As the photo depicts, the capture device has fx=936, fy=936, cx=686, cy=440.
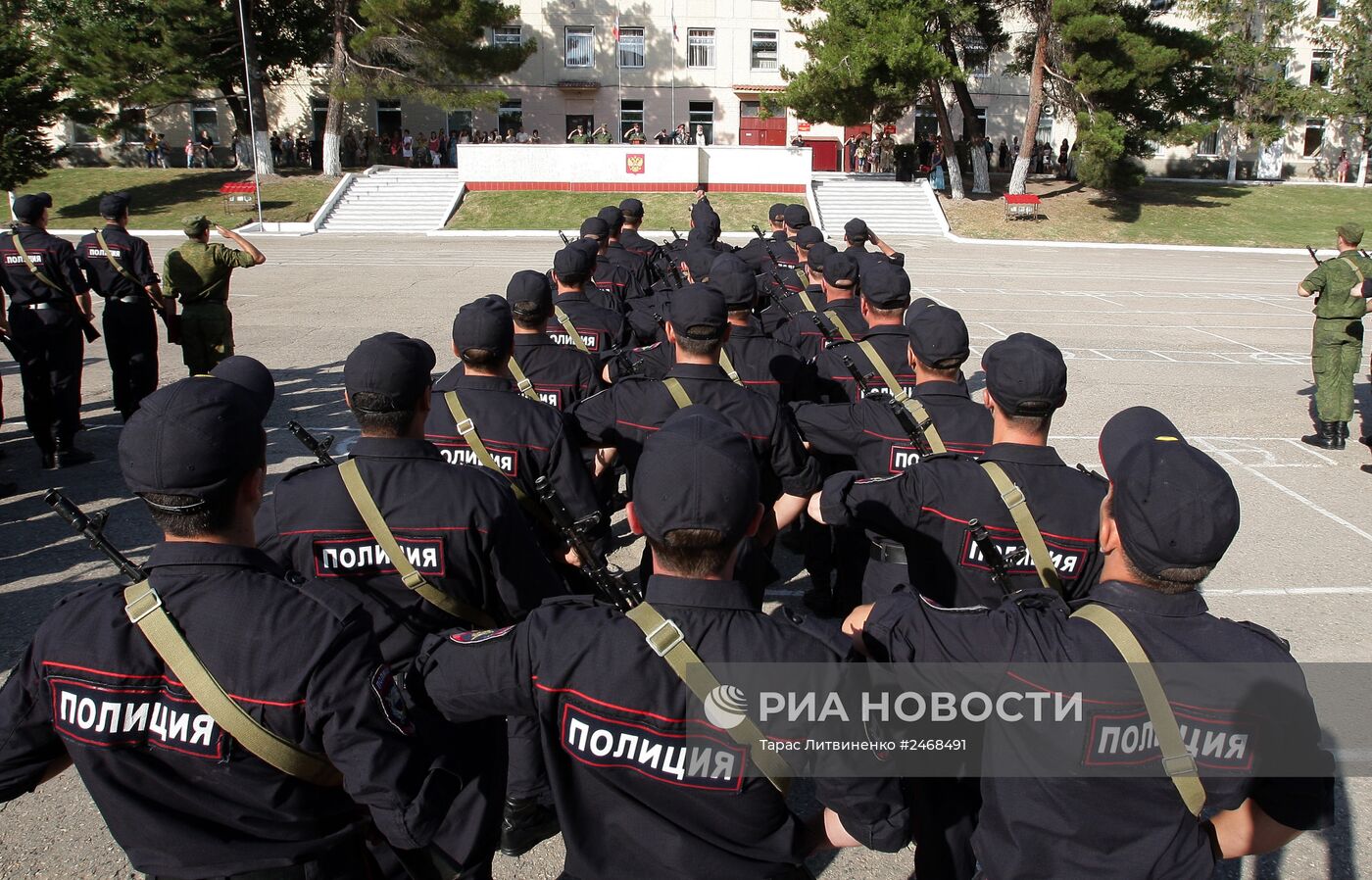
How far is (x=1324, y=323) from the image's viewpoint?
917 centimetres

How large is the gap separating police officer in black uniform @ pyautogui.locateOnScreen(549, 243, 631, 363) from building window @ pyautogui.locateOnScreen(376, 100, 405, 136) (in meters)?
42.7

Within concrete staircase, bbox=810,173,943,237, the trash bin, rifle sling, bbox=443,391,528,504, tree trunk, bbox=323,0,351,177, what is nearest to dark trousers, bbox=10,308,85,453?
rifle sling, bbox=443,391,528,504

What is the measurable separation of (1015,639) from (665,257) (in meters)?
9.78

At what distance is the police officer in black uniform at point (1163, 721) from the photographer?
83.4 inches

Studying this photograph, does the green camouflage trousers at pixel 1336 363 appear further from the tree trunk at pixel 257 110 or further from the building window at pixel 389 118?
the building window at pixel 389 118

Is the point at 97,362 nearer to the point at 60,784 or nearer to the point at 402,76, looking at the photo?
the point at 60,784

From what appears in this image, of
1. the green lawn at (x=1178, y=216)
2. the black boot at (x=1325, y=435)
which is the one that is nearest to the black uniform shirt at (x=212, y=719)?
the black boot at (x=1325, y=435)

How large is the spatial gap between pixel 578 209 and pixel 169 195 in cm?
1585

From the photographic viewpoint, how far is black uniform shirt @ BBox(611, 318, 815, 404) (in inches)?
226

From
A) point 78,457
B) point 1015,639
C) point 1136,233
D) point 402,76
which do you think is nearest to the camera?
point 1015,639

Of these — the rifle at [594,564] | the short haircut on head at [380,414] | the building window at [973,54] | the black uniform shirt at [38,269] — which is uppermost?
the building window at [973,54]

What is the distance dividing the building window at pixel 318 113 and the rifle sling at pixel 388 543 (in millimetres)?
Result: 47285

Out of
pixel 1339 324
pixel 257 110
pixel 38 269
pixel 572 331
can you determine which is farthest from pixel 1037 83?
pixel 38 269

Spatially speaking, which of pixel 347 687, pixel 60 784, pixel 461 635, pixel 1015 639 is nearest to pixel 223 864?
pixel 347 687
